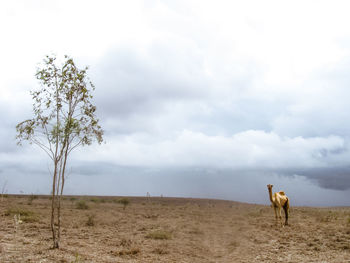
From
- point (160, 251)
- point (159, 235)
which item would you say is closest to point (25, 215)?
point (159, 235)

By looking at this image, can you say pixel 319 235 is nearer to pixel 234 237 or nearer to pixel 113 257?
pixel 234 237

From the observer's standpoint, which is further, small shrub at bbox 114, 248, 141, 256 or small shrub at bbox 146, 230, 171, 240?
small shrub at bbox 146, 230, 171, 240

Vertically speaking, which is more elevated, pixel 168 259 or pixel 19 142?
pixel 19 142

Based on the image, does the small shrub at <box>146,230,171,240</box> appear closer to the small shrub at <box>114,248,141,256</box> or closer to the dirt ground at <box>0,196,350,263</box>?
the dirt ground at <box>0,196,350,263</box>

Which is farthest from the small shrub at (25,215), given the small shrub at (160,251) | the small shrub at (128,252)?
the small shrub at (160,251)

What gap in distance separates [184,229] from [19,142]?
12.8 metres

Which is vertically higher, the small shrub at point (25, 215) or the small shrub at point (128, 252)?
the small shrub at point (25, 215)

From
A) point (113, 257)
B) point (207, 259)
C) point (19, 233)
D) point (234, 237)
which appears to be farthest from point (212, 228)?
point (19, 233)

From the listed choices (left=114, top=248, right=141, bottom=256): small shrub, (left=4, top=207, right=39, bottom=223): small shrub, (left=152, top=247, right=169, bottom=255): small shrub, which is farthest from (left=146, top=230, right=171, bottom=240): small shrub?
(left=4, top=207, right=39, bottom=223): small shrub

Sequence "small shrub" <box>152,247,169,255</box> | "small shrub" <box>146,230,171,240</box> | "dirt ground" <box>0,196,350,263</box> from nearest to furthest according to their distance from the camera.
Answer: "dirt ground" <box>0,196,350,263</box> < "small shrub" <box>152,247,169,255</box> < "small shrub" <box>146,230,171,240</box>

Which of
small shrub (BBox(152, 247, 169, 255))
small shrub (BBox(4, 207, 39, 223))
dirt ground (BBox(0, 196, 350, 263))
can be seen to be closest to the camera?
dirt ground (BBox(0, 196, 350, 263))

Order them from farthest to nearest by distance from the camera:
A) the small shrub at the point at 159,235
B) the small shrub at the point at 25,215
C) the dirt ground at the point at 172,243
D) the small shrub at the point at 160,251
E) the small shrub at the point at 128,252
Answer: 1. the small shrub at the point at 25,215
2. the small shrub at the point at 159,235
3. the small shrub at the point at 160,251
4. the small shrub at the point at 128,252
5. the dirt ground at the point at 172,243

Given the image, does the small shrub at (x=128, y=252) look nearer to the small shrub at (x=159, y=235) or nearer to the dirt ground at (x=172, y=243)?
the dirt ground at (x=172, y=243)

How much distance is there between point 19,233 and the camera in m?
16.2
